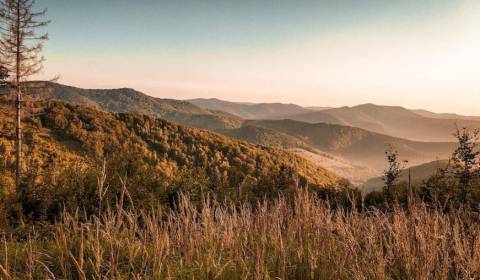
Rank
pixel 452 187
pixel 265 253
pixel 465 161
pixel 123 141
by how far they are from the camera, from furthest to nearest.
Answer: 1. pixel 123 141
2. pixel 465 161
3. pixel 452 187
4. pixel 265 253

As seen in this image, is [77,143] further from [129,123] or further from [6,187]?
[6,187]

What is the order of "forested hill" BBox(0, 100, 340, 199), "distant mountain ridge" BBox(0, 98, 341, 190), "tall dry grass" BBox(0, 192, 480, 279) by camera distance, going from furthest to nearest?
"distant mountain ridge" BBox(0, 98, 341, 190), "forested hill" BBox(0, 100, 340, 199), "tall dry grass" BBox(0, 192, 480, 279)

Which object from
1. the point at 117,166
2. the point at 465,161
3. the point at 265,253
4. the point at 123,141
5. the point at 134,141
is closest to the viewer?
the point at 265,253

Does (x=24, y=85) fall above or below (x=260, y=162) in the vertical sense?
above

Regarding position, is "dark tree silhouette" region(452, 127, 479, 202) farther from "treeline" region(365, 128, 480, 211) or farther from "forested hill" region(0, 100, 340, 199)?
"forested hill" region(0, 100, 340, 199)

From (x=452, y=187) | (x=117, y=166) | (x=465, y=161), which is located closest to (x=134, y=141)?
(x=117, y=166)

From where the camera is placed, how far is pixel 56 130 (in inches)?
1871

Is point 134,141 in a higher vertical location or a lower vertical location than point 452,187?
lower

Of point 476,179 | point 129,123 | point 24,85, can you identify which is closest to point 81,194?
point 476,179

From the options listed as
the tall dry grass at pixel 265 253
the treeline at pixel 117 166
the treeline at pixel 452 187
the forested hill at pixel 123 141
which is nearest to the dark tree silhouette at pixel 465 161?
the treeline at pixel 452 187

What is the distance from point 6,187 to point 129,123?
62153mm

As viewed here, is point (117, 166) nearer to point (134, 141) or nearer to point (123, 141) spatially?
point (123, 141)

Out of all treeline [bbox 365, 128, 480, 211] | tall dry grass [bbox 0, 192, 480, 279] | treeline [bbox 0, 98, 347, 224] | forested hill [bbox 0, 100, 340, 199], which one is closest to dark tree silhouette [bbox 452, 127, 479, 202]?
treeline [bbox 365, 128, 480, 211]

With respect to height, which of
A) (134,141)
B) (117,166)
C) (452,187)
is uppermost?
(117,166)
